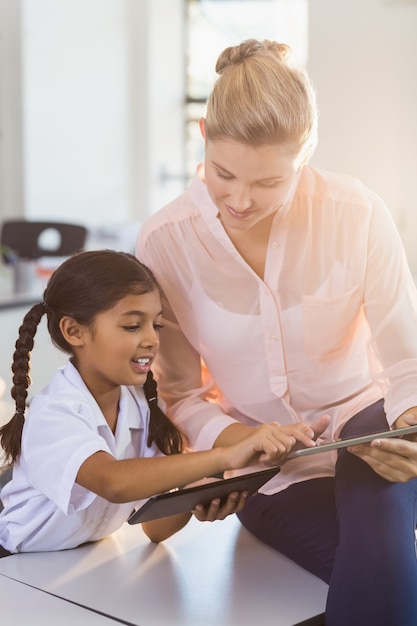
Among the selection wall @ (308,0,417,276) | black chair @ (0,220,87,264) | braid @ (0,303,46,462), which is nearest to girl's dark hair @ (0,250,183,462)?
braid @ (0,303,46,462)

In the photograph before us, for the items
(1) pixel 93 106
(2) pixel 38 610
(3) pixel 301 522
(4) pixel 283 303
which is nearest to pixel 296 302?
(4) pixel 283 303

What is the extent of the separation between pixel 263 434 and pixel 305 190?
0.54 m

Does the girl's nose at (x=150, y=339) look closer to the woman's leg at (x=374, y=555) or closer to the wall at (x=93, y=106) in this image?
the woman's leg at (x=374, y=555)

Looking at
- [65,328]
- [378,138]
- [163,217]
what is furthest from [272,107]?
[378,138]

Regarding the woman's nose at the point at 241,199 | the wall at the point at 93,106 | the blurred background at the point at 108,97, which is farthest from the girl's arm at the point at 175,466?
the wall at the point at 93,106

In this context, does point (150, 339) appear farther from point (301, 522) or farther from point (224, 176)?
point (301, 522)

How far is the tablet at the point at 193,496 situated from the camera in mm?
1377

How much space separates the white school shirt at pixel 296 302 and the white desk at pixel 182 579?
0.55ft

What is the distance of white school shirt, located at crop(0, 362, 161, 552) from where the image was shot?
1.53 metres

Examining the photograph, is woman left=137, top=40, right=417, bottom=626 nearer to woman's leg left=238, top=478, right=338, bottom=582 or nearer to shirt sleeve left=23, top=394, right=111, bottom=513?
woman's leg left=238, top=478, right=338, bottom=582

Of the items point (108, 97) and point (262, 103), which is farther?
point (108, 97)

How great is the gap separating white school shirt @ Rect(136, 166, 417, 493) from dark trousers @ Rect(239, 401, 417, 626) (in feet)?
0.19

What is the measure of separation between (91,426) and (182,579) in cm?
29

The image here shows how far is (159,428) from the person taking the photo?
68.9 inches
